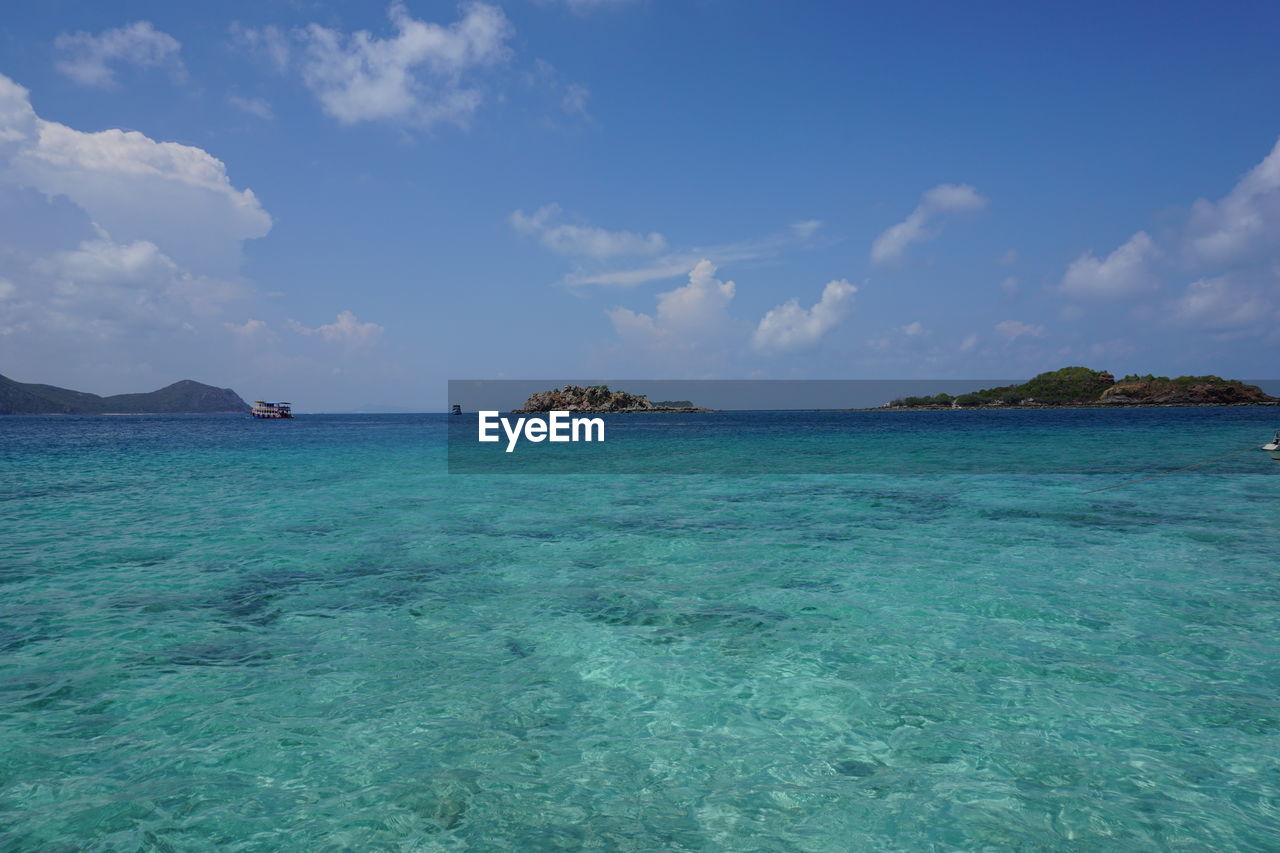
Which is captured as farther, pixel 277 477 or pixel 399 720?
pixel 277 477

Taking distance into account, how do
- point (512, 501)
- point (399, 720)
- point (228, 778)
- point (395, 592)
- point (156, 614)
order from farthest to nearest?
point (512, 501) < point (395, 592) < point (156, 614) < point (399, 720) < point (228, 778)

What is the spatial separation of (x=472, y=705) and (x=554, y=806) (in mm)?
2100

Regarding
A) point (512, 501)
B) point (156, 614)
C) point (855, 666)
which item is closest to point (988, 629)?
point (855, 666)

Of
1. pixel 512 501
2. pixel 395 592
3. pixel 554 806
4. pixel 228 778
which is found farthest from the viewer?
pixel 512 501

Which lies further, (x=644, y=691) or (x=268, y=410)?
(x=268, y=410)

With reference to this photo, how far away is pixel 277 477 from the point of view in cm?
3180

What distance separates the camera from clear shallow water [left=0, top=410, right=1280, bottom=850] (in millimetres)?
4805

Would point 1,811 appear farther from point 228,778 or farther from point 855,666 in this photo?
point 855,666

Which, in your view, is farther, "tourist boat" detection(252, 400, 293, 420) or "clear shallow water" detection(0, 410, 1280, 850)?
"tourist boat" detection(252, 400, 293, 420)

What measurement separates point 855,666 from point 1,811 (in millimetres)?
8477

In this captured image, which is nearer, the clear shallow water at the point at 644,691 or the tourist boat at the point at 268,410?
the clear shallow water at the point at 644,691

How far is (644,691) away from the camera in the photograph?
23.3 feet

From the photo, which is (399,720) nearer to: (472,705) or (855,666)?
(472,705)

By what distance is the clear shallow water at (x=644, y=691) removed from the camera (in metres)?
4.80
